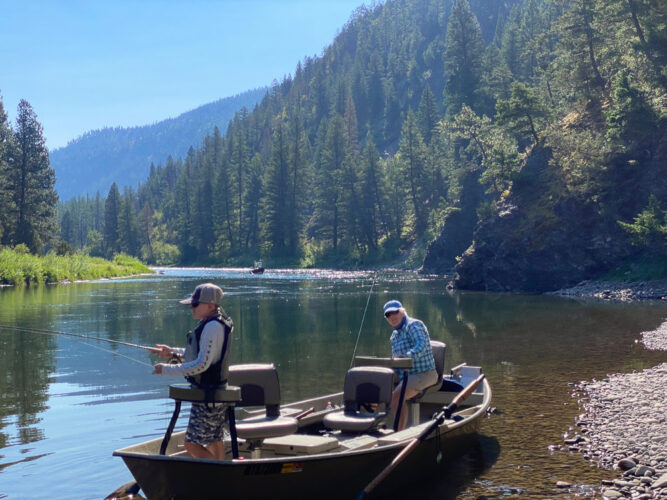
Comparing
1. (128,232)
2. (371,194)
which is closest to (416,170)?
(371,194)

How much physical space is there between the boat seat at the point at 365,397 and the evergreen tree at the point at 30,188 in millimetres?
68063

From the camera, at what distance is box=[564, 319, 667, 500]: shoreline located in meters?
8.89

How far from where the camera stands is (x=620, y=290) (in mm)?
38281

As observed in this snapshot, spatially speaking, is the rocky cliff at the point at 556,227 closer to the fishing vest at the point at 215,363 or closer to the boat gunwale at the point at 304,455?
the boat gunwale at the point at 304,455

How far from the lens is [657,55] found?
40.6 meters

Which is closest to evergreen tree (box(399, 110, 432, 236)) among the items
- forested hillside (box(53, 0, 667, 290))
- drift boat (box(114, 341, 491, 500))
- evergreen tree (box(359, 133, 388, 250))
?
forested hillside (box(53, 0, 667, 290))

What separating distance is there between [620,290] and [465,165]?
40085 millimetres

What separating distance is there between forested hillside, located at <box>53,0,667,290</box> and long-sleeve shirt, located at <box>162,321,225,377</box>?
34736mm

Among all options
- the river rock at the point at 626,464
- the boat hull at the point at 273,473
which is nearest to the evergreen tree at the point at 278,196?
the river rock at the point at 626,464

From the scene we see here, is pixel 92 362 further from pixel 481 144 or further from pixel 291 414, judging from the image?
pixel 481 144

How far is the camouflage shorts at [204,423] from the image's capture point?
7832 millimetres

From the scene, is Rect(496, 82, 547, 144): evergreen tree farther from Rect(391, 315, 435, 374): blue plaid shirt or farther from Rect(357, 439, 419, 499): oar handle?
Rect(357, 439, 419, 499): oar handle

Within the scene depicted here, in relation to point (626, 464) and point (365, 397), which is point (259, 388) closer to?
point (365, 397)

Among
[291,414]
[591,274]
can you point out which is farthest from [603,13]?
[291,414]
